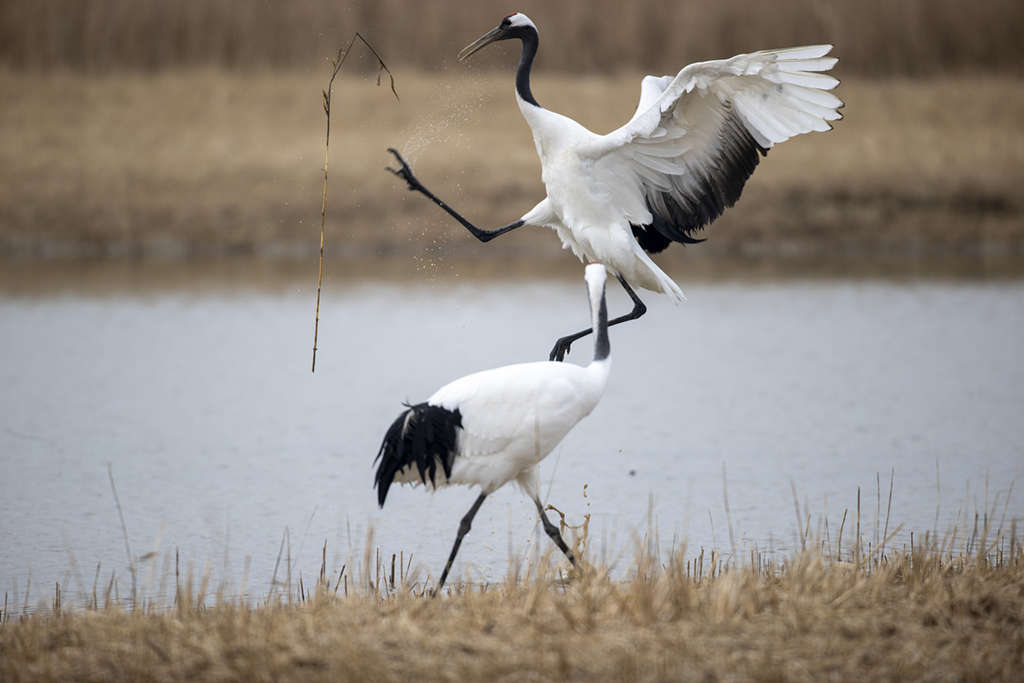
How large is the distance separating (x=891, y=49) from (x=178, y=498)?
22.7 metres

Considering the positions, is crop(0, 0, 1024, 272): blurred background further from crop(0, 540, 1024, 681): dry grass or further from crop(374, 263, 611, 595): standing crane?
crop(0, 540, 1024, 681): dry grass

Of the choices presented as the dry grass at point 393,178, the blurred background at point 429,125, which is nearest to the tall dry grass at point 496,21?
the blurred background at point 429,125

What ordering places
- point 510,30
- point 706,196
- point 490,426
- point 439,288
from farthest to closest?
point 439,288 → point 510,30 → point 706,196 → point 490,426

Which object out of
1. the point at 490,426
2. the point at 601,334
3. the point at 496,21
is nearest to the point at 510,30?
the point at 601,334

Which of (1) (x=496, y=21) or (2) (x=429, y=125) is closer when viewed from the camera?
(2) (x=429, y=125)

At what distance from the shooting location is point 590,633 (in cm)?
458

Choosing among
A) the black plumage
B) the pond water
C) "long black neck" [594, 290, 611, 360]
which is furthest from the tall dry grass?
"long black neck" [594, 290, 611, 360]

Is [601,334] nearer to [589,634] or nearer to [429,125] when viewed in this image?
[589,634]

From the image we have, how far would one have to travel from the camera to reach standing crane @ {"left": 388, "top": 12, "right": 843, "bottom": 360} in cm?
647

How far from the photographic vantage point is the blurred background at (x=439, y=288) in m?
8.14

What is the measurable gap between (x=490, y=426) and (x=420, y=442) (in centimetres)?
30

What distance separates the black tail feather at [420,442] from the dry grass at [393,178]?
14.9 m

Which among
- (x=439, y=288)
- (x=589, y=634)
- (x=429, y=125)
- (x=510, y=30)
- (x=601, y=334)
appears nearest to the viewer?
(x=589, y=634)

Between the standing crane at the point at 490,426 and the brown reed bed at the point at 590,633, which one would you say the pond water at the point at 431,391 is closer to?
Result: the standing crane at the point at 490,426
